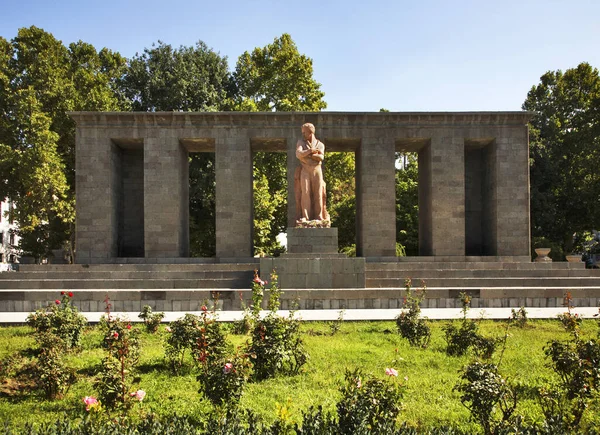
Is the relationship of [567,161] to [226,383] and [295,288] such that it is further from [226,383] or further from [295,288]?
[226,383]

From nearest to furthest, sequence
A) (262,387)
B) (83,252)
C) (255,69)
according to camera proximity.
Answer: (262,387) → (83,252) → (255,69)

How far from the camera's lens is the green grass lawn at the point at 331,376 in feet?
20.3

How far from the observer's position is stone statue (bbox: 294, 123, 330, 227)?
17.2 m

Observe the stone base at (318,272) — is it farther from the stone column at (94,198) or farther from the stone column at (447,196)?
the stone column at (94,198)

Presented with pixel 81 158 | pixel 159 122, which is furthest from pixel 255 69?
pixel 81 158

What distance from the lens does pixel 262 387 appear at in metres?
7.09

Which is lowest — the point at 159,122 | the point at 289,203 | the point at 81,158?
the point at 289,203

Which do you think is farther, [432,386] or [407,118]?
[407,118]

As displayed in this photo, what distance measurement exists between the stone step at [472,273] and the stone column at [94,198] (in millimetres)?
11976

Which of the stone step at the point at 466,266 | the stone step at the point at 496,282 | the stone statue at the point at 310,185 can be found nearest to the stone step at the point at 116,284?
the stone statue at the point at 310,185

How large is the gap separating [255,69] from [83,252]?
18.2m

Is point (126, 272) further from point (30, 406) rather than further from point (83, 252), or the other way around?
point (30, 406)

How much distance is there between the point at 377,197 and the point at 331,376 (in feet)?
51.8

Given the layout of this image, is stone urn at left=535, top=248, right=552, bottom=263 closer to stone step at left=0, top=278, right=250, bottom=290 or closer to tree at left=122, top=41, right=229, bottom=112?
stone step at left=0, top=278, right=250, bottom=290
